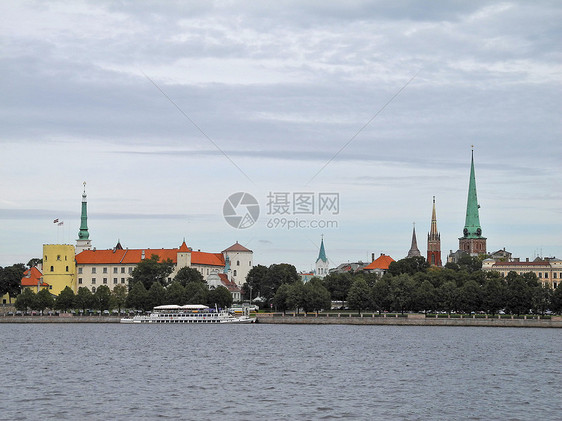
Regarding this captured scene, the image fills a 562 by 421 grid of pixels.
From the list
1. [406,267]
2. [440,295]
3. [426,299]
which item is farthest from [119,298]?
[406,267]

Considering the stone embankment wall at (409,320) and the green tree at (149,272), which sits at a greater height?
the green tree at (149,272)

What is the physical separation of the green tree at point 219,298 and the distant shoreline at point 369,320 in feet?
33.4

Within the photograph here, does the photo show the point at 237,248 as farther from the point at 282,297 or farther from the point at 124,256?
the point at 282,297

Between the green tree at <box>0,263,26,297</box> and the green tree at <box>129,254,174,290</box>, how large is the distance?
1910cm

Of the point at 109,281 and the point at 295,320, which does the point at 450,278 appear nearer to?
the point at 295,320

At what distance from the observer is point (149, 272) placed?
14975cm

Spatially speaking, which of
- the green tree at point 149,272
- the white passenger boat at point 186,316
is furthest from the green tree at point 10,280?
the white passenger boat at point 186,316

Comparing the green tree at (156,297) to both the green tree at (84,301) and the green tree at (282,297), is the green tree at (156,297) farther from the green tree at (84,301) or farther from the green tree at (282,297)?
the green tree at (282,297)

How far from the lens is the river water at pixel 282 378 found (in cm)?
3700

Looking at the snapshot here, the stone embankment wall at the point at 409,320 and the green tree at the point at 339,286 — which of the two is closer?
the stone embankment wall at the point at 409,320

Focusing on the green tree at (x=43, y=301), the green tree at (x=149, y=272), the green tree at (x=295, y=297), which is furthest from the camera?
the green tree at (x=149, y=272)

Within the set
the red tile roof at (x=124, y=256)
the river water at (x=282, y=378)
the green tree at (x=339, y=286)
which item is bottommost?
the river water at (x=282, y=378)

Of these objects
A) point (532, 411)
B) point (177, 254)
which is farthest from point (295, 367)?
point (177, 254)

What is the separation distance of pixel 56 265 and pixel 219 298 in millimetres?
38446
